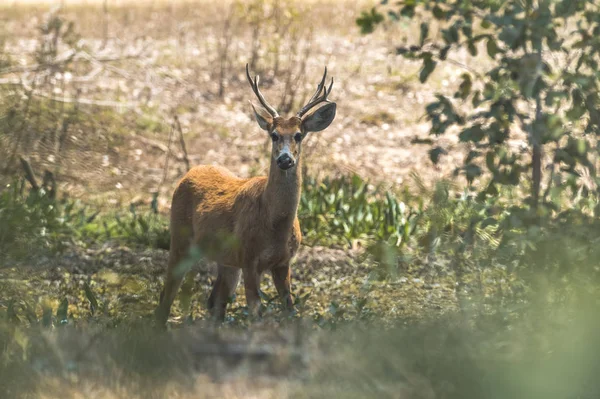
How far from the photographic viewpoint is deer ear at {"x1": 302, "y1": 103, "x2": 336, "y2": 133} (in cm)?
772

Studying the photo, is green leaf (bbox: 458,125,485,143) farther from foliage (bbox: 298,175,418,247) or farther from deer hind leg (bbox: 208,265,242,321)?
foliage (bbox: 298,175,418,247)

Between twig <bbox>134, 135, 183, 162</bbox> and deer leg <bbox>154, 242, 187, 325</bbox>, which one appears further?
twig <bbox>134, 135, 183, 162</bbox>

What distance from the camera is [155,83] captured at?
1493cm

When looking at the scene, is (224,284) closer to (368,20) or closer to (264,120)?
(264,120)

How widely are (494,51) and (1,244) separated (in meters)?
3.43

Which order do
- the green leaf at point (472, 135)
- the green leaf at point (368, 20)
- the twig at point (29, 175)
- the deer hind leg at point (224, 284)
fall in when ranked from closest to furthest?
the green leaf at point (472, 135)
the green leaf at point (368, 20)
the deer hind leg at point (224, 284)
the twig at point (29, 175)

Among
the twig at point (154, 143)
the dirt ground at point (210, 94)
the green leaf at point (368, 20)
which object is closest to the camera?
the green leaf at point (368, 20)

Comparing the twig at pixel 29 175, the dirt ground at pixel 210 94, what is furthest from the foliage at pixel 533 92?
the twig at pixel 29 175

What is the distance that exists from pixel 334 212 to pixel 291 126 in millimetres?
2801

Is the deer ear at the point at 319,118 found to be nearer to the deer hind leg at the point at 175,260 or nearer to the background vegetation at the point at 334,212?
the background vegetation at the point at 334,212

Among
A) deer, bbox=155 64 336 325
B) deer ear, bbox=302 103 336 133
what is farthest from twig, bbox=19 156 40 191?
deer ear, bbox=302 103 336 133

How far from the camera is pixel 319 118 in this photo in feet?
25.5

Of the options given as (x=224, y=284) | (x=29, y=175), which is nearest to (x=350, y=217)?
(x=224, y=284)

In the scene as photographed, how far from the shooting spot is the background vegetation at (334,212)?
4461 millimetres
